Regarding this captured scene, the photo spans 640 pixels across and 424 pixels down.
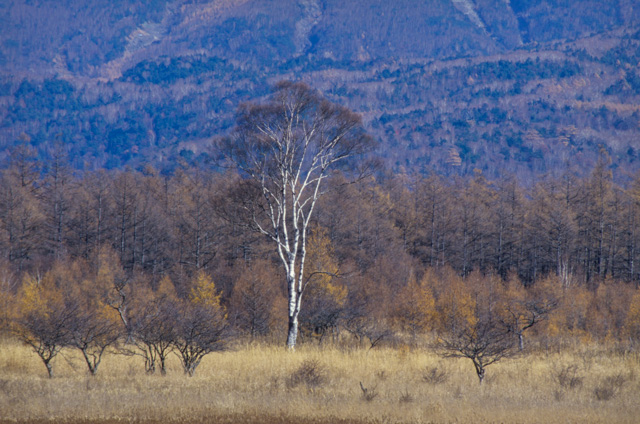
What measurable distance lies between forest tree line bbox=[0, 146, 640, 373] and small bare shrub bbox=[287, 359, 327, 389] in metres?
7.68

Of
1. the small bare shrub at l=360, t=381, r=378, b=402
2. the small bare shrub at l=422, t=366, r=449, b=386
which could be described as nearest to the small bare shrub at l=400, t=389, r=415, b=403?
the small bare shrub at l=360, t=381, r=378, b=402

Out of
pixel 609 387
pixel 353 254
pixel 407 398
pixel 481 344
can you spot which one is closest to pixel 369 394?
pixel 407 398

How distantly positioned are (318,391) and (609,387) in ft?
26.6

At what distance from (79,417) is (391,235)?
55.0 meters

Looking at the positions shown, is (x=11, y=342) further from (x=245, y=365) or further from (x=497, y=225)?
(x=497, y=225)

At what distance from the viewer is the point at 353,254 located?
56781mm

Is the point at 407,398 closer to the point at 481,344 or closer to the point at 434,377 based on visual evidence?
the point at 434,377

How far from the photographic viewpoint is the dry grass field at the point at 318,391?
13.3 meters

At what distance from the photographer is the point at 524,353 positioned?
23922 millimetres

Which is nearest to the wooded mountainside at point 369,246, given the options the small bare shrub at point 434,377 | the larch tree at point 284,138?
the larch tree at point 284,138

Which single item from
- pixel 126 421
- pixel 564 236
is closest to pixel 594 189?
pixel 564 236

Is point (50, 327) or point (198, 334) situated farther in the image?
point (198, 334)

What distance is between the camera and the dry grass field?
13266mm

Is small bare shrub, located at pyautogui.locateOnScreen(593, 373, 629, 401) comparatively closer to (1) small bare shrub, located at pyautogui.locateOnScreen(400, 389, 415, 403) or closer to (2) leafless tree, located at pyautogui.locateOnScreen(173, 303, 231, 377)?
(1) small bare shrub, located at pyautogui.locateOnScreen(400, 389, 415, 403)
